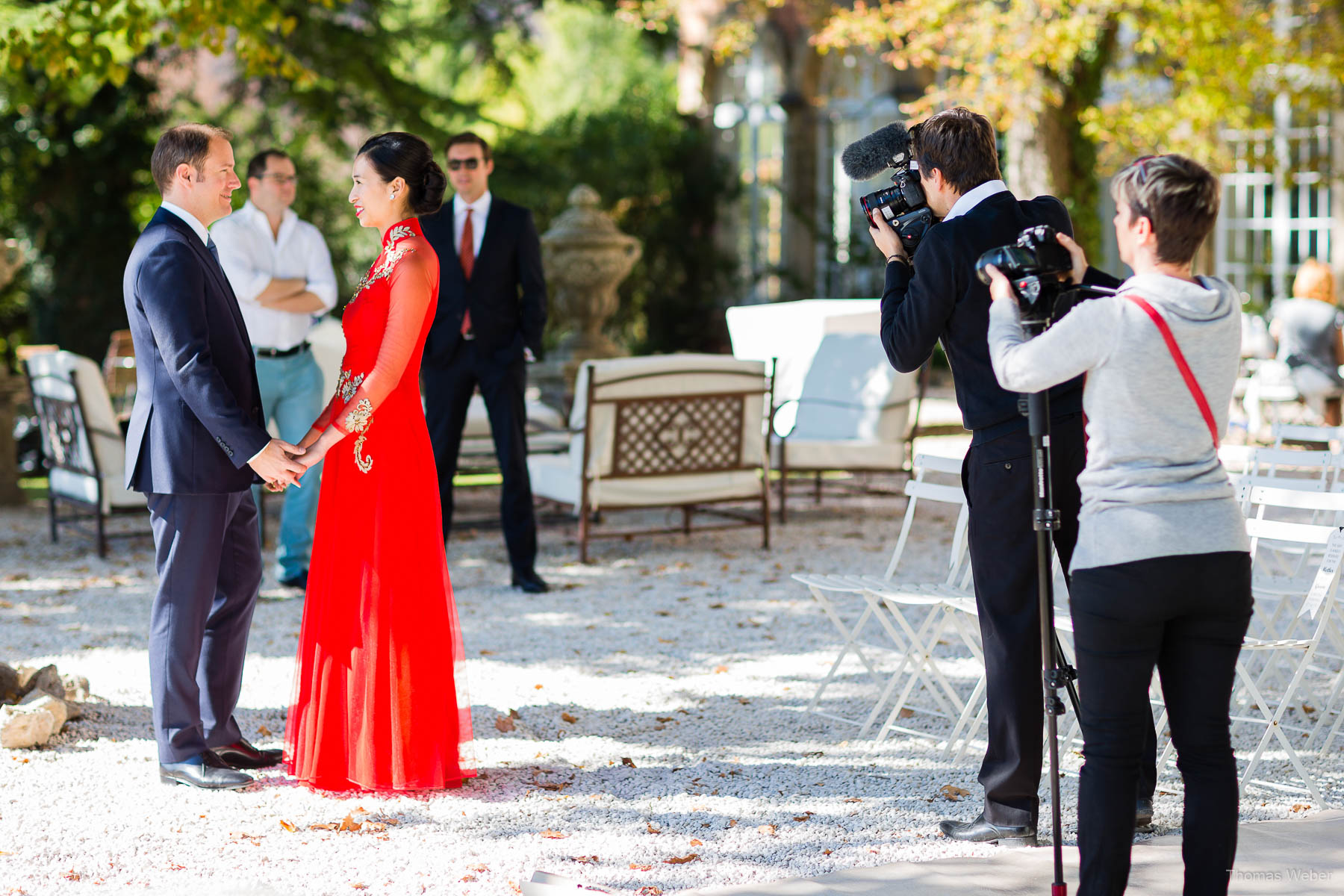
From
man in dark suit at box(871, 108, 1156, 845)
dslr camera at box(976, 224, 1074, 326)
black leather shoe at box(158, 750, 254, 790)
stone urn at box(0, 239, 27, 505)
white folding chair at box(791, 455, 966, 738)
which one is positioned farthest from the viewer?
stone urn at box(0, 239, 27, 505)

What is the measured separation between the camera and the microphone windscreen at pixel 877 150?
3.82m

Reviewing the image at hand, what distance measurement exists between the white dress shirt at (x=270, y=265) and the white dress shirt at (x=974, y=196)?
4.21m

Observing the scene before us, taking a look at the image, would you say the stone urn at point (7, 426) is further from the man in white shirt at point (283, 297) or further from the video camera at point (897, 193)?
the video camera at point (897, 193)

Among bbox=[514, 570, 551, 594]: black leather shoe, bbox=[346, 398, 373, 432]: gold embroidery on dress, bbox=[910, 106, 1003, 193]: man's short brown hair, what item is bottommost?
bbox=[514, 570, 551, 594]: black leather shoe

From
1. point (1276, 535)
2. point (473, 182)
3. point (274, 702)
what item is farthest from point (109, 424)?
point (1276, 535)

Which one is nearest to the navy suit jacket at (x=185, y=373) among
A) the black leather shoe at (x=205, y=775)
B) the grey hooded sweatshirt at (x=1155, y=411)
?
the black leather shoe at (x=205, y=775)

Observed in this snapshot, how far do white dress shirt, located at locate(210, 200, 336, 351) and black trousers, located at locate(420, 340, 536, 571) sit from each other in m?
0.69

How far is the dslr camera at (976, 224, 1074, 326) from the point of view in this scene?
3123 mm

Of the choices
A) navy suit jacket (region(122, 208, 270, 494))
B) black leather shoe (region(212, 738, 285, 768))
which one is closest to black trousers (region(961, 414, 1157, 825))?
navy suit jacket (region(122, 208, 270, 494))

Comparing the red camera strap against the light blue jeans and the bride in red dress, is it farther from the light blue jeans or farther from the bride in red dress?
the light blue jeans

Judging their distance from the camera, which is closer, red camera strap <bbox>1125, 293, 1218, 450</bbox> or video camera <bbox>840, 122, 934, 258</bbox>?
red camera strap <bbox>1125, 293, 1218, 450</bbox>

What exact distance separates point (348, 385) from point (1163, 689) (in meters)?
2.45

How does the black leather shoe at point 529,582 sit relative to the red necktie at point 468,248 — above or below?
below

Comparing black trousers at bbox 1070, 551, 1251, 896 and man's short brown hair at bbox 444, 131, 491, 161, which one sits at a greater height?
man's short brown hair at bbox 444, 131, 491, 161
